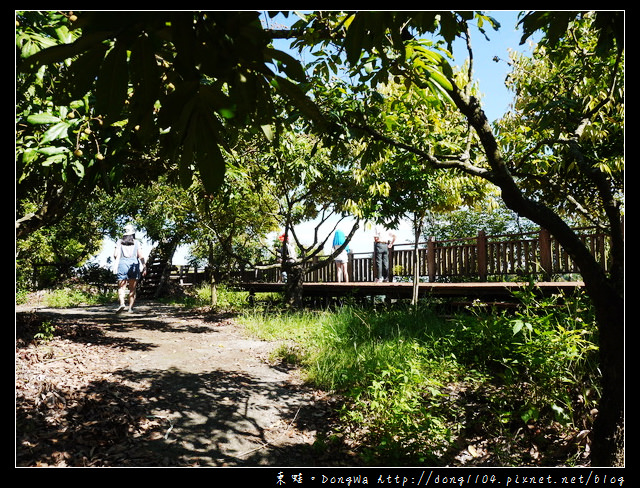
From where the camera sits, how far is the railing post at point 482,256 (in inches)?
352

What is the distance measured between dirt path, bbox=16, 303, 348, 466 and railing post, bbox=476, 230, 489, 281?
5123mm

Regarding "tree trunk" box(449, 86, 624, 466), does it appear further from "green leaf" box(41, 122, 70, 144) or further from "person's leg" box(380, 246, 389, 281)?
"person's leg" box(380, 246, 389, 281)

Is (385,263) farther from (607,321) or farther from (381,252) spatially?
(607,321)

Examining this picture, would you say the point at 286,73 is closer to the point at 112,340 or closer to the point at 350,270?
the point at 112,340

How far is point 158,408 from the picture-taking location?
3.86 metres

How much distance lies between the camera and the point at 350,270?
13164mm

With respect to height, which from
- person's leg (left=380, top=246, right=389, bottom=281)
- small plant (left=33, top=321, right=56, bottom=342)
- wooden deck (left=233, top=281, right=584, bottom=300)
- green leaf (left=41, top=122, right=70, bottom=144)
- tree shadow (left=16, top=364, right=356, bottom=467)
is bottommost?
tree shadow (left=16, top=364, right=356, bottom=467)

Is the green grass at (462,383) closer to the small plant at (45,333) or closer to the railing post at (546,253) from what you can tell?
the railing post at (546,253)

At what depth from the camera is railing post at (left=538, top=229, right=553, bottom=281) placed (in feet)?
25.9

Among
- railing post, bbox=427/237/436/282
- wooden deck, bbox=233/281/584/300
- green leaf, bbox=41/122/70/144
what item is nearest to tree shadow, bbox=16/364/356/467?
green leaf, bbox=41/122/70/144

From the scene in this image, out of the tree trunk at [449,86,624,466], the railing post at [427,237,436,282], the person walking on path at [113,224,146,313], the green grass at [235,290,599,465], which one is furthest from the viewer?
the railing post at [427,237,436,282]

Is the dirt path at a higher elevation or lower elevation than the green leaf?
lower

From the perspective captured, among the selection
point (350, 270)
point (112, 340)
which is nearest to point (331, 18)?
point (112, 340)

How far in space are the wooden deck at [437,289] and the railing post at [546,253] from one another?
91cm
